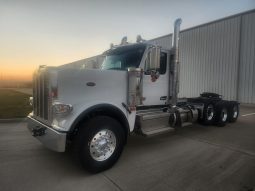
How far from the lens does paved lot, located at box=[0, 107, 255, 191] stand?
324 cm

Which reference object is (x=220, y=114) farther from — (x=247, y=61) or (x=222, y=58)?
(x=222, y=58)

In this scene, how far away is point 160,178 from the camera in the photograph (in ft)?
11.3

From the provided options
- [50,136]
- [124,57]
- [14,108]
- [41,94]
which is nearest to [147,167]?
[50,136]

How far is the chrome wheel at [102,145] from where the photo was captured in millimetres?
3596

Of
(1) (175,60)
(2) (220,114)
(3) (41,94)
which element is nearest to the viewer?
(3) (41,94)

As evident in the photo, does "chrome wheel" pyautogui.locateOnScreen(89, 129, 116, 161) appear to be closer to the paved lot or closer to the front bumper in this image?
the paved lot

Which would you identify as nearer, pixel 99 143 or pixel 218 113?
pixel 99 143

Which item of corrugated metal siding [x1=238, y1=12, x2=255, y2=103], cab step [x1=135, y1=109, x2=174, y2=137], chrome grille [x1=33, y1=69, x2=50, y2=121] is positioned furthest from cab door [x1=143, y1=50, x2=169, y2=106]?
corrugated metal siding [x1=238, y1=12, x2=255, y2=103]

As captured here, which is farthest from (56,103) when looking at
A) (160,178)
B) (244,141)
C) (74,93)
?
(244,141)

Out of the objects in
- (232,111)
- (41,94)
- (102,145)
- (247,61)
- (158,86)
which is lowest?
(102,145)

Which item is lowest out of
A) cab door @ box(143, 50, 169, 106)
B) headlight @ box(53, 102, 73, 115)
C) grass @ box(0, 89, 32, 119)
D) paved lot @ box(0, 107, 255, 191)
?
paved lot @ box(0, 107, 255, 191)

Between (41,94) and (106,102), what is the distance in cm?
124

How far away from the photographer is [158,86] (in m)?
5.18

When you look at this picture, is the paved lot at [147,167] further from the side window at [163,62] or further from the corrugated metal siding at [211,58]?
the corrugated metal siding at [211,58]
